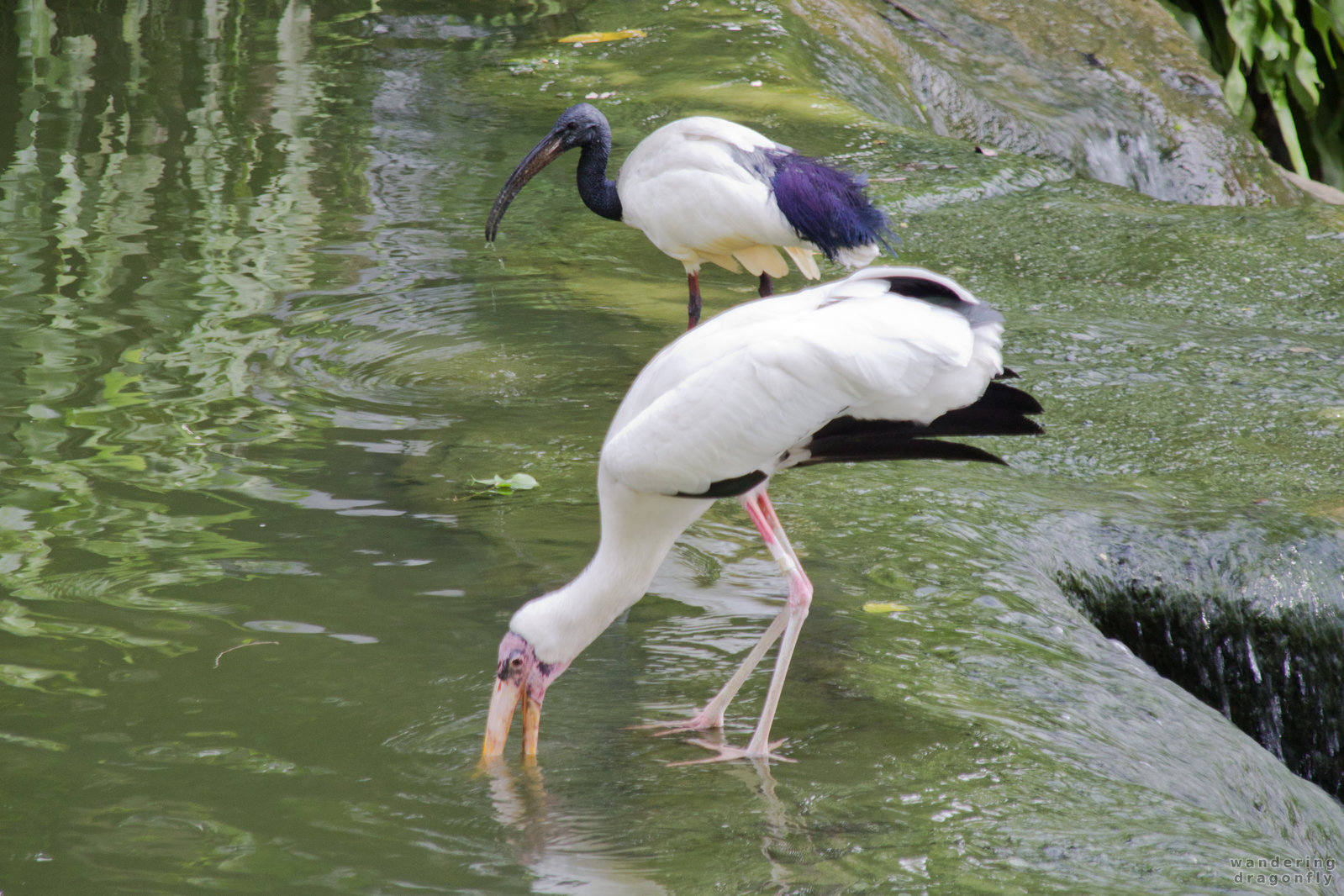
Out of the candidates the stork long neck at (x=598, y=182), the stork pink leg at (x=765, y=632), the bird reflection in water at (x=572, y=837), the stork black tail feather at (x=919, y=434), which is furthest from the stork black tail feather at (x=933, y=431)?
the stork long neck at (x=598, y=182)

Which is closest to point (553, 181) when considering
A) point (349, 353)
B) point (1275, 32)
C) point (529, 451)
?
point (349, 353)

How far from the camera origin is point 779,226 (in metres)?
4.79

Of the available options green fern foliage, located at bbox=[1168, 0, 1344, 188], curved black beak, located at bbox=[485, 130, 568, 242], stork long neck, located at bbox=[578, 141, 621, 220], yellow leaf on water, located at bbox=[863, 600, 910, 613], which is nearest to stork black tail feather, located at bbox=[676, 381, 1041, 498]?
yellow leaf on water, located at bbox=[863, 600, 910, 613]

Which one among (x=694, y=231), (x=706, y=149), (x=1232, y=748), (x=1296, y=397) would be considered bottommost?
(x=1232, y=748)

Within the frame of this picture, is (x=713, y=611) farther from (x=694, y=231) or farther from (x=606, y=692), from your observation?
(x=694, y=231)

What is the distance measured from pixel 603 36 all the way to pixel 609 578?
798cm

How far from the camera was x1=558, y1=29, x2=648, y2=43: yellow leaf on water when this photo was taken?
10.1 m

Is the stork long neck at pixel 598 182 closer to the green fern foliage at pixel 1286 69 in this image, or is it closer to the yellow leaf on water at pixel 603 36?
the yellow leaf on water at pixel 603 36

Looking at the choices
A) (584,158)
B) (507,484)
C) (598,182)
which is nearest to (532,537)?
(507,484)

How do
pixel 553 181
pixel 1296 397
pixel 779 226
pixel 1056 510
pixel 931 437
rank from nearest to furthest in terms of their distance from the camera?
pixel 931 437
pixel 1056 510
pixel 779 226
pixel 1296 397
pixel 553 181

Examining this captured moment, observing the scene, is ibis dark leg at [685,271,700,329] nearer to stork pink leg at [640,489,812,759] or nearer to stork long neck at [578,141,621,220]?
stork long neck at [578,141,621,220]

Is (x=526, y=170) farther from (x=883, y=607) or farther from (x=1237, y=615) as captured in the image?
(x=1237, y=615)

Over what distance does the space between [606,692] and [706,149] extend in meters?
2.48

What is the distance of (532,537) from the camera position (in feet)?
12.5
